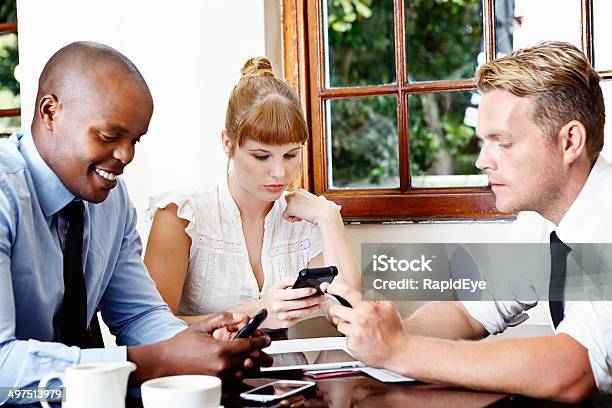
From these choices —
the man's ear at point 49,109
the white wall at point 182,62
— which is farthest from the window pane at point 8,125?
the man's ear at point 49,109

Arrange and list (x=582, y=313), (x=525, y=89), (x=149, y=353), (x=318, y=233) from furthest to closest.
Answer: (x=318, y=233) → (x=525, y=89) → (x=582, y=313) → (x=149, y=353)

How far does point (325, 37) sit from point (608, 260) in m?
1.44

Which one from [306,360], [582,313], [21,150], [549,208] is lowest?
[306,360]

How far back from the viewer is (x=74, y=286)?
5.33 ft

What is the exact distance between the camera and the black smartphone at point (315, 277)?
1742 millimetres

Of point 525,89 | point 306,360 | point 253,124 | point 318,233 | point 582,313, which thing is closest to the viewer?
point 582,313

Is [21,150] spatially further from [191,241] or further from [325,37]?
[325,37]

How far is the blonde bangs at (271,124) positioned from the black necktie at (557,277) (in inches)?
32.5

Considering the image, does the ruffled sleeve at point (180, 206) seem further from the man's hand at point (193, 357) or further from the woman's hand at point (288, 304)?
the man's hand at point (193, 357)

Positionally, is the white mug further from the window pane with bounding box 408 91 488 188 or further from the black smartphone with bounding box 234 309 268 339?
the window pane with bounding box 408 91 488 188

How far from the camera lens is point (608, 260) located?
1.65 metres

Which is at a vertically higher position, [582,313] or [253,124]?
[253,124]

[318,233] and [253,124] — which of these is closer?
[253,124]

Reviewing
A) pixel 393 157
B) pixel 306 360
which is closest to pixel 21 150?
pixel 306 360
